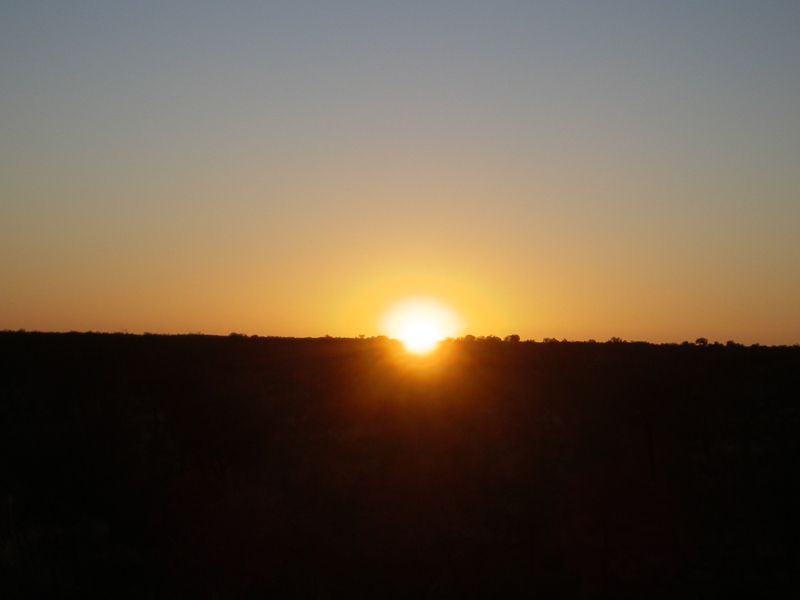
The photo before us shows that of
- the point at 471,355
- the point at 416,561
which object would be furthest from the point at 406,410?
the point at 416,561

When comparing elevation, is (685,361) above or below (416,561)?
above

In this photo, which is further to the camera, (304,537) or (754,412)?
(754,412)

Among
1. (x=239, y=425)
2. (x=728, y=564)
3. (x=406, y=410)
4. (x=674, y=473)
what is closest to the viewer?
(x=728, y=564)

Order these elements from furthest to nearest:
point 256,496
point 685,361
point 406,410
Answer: point 685,361
point 406,410
point 256,496

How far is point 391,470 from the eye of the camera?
24.1m

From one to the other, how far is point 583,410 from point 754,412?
5.30m

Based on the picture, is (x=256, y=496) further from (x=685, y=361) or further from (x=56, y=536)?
(x=685, y=361)

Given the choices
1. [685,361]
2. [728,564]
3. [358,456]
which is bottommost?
[728,564]

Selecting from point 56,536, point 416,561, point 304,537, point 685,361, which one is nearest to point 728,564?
point 416,561

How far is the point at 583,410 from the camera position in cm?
3075

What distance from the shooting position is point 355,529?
1886 centimetres

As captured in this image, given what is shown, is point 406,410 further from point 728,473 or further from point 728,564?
point 728,564

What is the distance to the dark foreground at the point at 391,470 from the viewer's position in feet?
54.1

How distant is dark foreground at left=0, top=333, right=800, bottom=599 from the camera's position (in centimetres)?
1650
